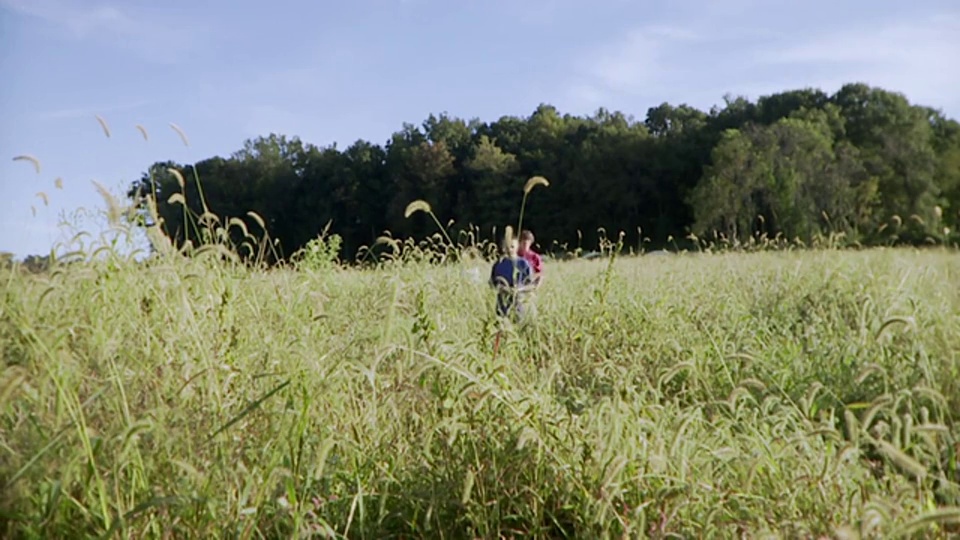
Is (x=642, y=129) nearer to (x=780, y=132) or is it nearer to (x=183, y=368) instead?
(x=780, y=132)

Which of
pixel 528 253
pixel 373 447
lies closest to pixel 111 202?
pixel 373 447

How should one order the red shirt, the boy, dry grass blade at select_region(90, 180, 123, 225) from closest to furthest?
1. dry grass blade at select_region(90, 180, 123, 225)
2. the boy
3. the red shirt

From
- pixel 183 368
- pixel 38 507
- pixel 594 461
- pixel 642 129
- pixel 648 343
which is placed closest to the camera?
pixel 38 507

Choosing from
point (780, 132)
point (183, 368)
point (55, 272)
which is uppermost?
point (780, 132)

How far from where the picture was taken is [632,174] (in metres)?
41.4

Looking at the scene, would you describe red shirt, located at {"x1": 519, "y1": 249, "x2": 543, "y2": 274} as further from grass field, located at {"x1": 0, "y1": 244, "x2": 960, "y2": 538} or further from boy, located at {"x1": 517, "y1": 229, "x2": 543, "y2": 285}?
grass field, located at {"x1": 0, "y1": 244, "x2": 960, "y2": 538}

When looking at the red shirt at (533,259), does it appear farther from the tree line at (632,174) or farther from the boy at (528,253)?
the tree line at (632,174)

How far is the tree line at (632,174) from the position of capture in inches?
1096

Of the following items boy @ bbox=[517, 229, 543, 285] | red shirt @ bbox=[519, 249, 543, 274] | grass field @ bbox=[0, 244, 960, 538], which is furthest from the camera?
red shirt @ bbox=[519, 249, 543, 274]

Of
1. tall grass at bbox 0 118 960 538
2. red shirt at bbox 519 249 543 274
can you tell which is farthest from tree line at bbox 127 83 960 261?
tall grass at bbox 0 118 960 538

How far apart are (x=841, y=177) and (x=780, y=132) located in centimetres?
406

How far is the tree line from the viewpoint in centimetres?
2783

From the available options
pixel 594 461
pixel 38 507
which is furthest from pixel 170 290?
pixel 594 461

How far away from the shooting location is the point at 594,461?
2.15 m
